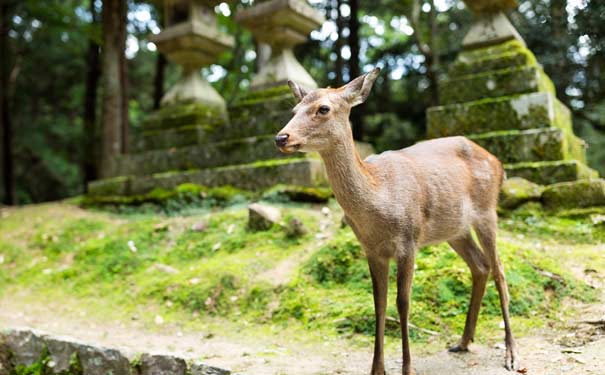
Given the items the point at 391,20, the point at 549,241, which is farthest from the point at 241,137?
the point at 391,20

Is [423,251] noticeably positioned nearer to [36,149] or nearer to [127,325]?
[127,325]

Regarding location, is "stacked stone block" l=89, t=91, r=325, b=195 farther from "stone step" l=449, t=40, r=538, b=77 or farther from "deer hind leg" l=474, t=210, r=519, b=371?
"deer hind leg" l=474, t=210, r=519, b=371

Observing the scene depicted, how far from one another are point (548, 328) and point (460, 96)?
3853 mm

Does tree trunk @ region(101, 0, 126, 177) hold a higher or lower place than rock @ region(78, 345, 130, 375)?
higher

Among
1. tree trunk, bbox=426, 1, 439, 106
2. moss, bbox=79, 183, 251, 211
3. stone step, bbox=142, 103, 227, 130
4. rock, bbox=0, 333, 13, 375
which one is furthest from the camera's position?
tree trunk, bbox=426, 1, 439, 106

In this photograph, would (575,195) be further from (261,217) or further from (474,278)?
(261,217)

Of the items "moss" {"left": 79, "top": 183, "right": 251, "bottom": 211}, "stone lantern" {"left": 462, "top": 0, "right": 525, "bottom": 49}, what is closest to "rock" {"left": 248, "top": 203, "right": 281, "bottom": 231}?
"moss" {"left": 79, "top": 183, "right": 251, "bottom": 211}

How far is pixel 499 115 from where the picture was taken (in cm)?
677

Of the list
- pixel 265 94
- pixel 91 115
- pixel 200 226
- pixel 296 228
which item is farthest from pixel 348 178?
pixel 91 115

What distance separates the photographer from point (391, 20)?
1672 cm

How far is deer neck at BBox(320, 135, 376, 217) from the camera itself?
10.7ft

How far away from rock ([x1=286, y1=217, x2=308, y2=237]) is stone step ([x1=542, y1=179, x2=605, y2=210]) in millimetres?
2616

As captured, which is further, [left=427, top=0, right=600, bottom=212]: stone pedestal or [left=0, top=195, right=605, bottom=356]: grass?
[left=427, top=0, right=600, bottom=212]: stone pedestal

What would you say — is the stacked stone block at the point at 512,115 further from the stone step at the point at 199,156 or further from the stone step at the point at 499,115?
the stone step at the point at 199,156
